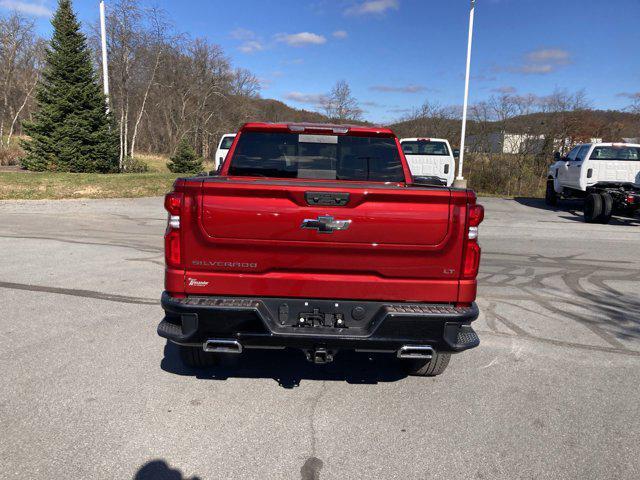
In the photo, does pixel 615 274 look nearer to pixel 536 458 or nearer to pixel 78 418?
pixel 536 458

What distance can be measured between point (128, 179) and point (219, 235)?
18.2 meters

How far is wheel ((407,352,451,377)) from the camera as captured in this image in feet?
12.5

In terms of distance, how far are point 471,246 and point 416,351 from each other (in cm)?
76

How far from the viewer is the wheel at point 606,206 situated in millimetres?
13516

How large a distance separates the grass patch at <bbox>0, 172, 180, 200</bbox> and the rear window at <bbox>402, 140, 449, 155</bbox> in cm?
919

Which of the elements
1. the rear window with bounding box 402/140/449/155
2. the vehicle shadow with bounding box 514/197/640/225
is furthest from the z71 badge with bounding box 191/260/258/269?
the rear window with bounding box 402/140/449/155

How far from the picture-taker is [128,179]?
19.6m

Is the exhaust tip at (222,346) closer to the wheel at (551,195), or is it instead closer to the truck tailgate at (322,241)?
the truck tailgate at (322,241)

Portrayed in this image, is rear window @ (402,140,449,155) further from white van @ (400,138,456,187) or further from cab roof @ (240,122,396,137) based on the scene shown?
cab roof @ (240,122,396,137)

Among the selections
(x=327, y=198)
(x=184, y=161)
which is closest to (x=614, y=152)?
(x=327, y=198)

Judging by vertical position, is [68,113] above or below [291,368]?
above

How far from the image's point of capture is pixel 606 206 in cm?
1355

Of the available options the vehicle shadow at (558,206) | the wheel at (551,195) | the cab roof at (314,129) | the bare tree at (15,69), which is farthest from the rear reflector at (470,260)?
the bare tree at (15,69)

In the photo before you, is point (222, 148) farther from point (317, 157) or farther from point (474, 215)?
point (474, 215)
